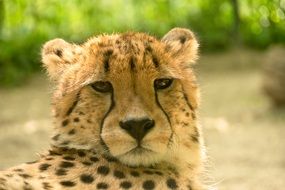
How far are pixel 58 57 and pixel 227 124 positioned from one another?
453 centimetres

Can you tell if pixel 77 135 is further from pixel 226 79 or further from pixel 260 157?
pixel 226 79

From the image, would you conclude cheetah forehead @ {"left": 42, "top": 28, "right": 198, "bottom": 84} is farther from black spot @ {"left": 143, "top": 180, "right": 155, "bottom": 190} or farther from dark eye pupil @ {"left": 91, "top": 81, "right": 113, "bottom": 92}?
black spot @ {"left": 143, "top": 180, "right": 155, "bottom": 190}

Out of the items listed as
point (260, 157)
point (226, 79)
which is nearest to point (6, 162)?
point (260, 157)

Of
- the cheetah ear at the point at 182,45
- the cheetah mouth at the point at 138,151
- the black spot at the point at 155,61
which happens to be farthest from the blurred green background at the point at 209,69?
the cheetah mouth at the point at 138,151

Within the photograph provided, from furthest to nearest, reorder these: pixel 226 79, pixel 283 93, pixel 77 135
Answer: pixel 226 79
pixel 283 93
pixel 77 135

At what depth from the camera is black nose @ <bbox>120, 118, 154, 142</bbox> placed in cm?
262

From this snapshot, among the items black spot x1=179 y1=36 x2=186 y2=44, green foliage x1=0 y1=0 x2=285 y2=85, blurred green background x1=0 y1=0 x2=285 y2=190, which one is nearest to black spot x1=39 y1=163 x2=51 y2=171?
black spot x1=179 y1=36 x2=186 y2=44

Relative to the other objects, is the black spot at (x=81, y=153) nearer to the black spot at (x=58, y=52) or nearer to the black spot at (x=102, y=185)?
the black spot at (x=102, y=185)

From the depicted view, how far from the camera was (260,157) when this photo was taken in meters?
6.07

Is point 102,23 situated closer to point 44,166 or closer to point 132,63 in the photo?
point 132,63

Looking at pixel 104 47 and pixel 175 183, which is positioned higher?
pixel 104 47

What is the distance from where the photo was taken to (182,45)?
10.3 feet

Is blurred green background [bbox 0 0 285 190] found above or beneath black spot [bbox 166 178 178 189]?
above

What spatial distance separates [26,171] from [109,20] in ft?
27.9
